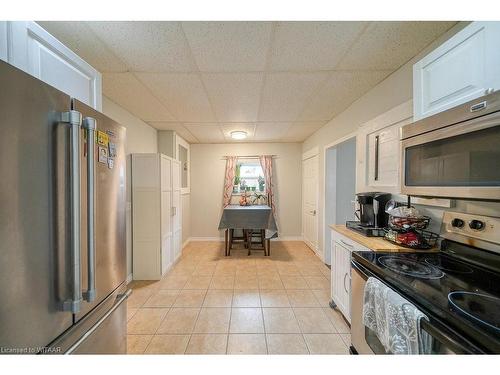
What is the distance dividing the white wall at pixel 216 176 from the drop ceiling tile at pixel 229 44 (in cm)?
316

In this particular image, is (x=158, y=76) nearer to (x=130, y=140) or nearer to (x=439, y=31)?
(x=130, y=140)

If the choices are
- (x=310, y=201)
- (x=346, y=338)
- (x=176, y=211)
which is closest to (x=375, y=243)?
(x=346, y=338)

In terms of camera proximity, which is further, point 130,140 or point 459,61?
point 130,140

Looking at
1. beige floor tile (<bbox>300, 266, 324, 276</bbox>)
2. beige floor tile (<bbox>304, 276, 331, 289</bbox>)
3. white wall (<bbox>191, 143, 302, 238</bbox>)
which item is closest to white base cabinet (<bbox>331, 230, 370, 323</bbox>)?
beige floor tile (<bbox>304, 276, 331, 289</bbox>)

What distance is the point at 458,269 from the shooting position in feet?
3.66

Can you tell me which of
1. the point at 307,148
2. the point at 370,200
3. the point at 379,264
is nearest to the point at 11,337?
the point at 379,264

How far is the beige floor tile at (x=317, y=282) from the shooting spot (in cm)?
274

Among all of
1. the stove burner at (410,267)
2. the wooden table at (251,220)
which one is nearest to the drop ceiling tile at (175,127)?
the wooden table at (251,220)

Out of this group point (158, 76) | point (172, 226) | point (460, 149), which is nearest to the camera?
point (460, 149)

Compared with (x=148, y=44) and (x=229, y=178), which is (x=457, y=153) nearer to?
(x=148, y=44)

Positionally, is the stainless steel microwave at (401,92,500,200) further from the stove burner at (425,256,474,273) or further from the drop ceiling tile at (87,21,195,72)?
the drop ceiling tile at (87,21,195,72)

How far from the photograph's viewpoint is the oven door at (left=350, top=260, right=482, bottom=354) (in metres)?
0.67

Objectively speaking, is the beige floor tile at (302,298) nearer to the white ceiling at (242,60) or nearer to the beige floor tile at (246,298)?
the beige floor tile at (246,298)
